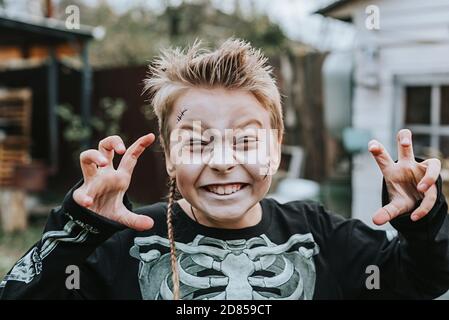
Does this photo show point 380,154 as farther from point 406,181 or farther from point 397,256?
point 397,256

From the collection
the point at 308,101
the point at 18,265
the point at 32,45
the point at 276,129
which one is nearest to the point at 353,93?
the point at 308,101

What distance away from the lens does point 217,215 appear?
113cm

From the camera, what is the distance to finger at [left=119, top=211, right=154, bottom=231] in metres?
1.06

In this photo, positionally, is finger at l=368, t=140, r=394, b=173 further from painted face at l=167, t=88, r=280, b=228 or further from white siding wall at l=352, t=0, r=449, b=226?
white siding wall at l=352, t=0, r=449, b=226

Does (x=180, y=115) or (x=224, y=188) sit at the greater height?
(x=180, y=115)

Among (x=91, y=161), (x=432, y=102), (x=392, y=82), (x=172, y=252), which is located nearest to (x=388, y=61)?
(x=392, y=82)

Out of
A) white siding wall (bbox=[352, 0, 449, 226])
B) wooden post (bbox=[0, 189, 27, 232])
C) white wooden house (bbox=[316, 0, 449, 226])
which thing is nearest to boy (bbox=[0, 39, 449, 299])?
white siding wall (bbox=[352, 0, 449, 226])

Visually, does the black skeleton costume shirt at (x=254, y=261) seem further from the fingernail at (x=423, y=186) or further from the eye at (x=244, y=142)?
the eye at (x=244, y=142)

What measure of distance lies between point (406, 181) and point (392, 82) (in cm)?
277

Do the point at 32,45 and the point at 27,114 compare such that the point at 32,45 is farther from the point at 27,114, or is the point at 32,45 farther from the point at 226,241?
the point at 226,241

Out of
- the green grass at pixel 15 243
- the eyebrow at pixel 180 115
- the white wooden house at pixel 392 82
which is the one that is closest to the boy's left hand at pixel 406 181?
the eyebrow at pixel 180 115

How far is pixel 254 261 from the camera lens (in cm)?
118

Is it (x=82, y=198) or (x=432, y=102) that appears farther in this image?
(x=432, y=102)

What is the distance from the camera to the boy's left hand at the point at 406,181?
106 cm
